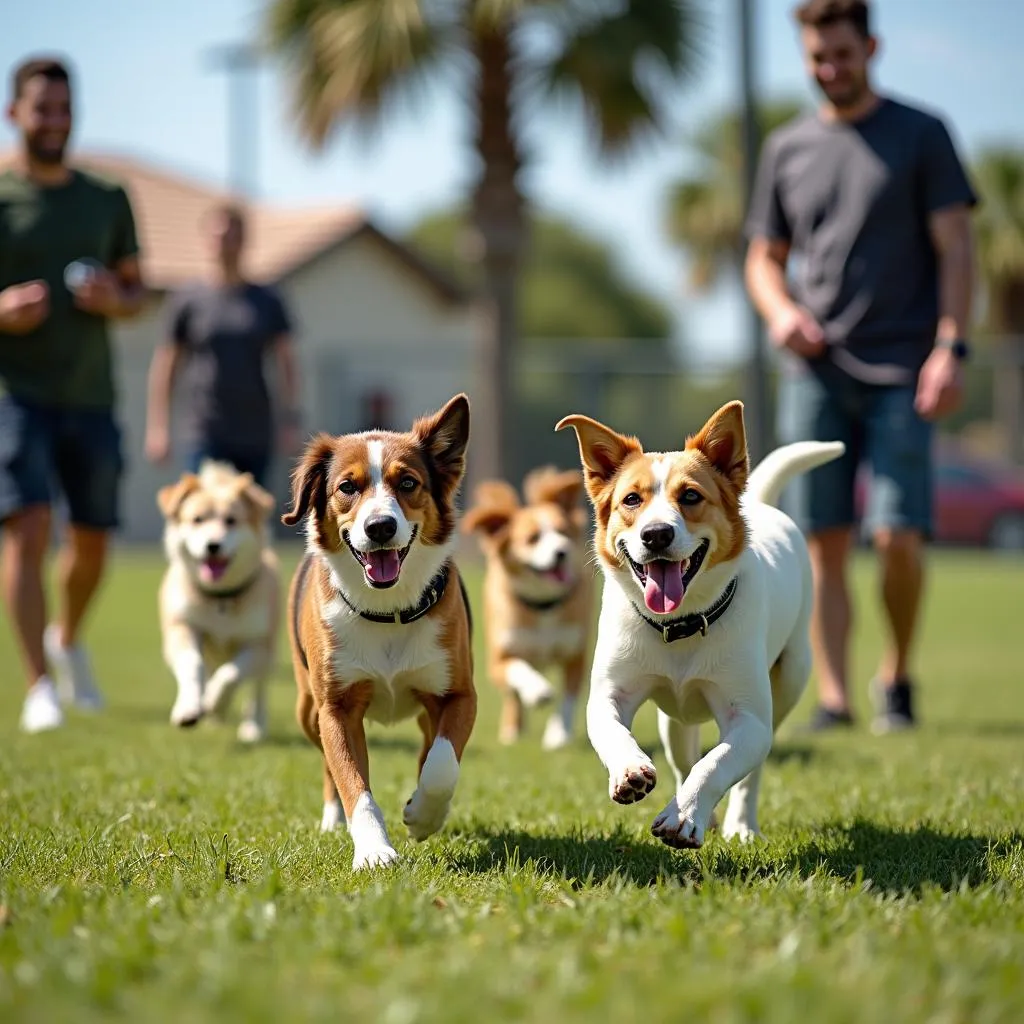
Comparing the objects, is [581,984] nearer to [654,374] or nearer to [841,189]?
[841,189]

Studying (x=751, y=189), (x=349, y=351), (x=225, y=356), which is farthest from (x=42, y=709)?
(x=349, y=351)

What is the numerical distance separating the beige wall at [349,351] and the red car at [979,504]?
9.60m

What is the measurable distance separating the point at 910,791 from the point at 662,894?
2.23 metres

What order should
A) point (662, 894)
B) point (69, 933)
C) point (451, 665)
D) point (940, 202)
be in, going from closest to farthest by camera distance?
point (69, 933)
point (662, 894)
point (451, 665)
point (940, 202)

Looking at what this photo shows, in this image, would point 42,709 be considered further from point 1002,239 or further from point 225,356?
point 1002,239

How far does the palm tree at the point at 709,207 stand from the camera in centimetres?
4181

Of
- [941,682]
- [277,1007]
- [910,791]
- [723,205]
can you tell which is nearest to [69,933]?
[277,1007]

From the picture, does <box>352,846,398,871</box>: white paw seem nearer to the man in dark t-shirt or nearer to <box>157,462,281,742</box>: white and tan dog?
<box>157,462,281,742</box>: white and tan dog

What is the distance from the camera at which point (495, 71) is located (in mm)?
21156

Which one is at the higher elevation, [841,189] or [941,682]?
[841,189]

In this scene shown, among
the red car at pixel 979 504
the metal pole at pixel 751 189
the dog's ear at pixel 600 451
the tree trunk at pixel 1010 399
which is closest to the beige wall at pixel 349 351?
the red car at pixel 979 504

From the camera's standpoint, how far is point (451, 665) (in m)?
4.48

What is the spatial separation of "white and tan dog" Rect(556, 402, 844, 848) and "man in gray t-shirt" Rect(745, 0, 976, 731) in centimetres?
285

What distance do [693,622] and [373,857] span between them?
43.6 inches
